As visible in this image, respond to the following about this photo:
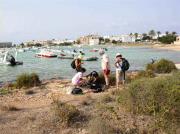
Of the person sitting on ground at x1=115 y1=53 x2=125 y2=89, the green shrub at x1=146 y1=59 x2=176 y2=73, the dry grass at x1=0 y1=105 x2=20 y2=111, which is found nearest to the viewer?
the dry grass at x1=0 y1=105 x2=20 y2=111

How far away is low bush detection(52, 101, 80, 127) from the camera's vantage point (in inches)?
368

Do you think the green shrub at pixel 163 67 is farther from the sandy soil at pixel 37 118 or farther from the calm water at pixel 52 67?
the sandy soil at pixel 37 118

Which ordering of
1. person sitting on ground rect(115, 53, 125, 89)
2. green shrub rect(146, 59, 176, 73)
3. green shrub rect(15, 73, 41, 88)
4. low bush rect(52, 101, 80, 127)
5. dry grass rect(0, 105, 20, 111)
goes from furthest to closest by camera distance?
green shrub rect(146, 59, 176, 73)
green shrub rect(15, 73, 41, 88)
person sitting on ground rect(115, 53, 125, 89)
dry grass rect(0, 105, 20, 111)
low bush rect(52, 101, 80, 127)

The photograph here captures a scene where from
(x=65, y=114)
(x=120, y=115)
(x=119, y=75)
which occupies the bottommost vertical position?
(x=120, y=115)

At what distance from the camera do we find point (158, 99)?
9508 millimetres

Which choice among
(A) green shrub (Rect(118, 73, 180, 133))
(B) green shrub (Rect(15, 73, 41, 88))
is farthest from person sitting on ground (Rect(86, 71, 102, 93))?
(B) green shrub (Rect(15, 73, 41, 88))

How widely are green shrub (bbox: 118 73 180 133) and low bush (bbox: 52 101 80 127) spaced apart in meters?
1.42

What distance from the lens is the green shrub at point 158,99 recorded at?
8.85 metres

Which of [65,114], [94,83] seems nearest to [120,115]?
[65,114]

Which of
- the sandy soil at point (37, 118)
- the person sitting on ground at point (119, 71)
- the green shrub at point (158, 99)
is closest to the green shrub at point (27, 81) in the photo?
the person sitting on ground at point (119, 71)

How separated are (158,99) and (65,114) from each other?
219 cm

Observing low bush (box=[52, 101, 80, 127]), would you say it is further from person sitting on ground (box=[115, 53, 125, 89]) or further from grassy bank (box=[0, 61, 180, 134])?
person sitting on ground (box=[115, 53, 125, 89])

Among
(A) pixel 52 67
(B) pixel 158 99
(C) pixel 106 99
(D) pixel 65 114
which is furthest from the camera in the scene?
(A) pixel 52 67

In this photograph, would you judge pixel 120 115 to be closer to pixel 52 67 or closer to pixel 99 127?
pixel 99 127
